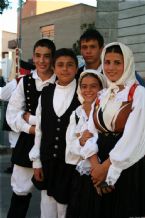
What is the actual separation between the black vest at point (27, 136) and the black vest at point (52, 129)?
383 millimetres

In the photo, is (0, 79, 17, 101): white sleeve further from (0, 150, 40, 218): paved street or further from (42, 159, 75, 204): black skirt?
(42, 159, 75, 204): black skirt

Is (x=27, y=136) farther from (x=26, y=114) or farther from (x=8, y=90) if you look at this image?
(x=8, y=90)

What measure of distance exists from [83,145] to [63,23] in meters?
28.3

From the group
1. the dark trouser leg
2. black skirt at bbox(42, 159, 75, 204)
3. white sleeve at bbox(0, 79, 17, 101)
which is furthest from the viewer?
white sleeve at bbox(0, 79, 17, 101)

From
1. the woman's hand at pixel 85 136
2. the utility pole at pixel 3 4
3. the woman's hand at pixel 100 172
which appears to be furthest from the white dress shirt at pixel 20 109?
the utility pole at pixel 3 4

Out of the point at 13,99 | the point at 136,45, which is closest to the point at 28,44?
the point at 136,45

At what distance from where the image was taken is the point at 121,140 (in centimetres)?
275

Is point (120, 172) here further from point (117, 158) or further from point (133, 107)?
point (133, 107)

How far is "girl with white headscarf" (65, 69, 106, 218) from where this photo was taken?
293 centimetres

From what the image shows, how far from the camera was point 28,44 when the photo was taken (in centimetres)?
3456

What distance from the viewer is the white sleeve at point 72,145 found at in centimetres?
311

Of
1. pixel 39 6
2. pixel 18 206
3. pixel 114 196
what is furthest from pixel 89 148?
pixel 39 6

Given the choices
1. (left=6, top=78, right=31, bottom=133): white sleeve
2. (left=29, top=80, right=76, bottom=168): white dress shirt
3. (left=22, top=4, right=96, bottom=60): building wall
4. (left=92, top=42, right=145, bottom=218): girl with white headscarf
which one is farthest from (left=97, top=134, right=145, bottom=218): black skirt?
(left=22, top=4, right=96, bottom=60): building wall

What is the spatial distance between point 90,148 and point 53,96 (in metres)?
0.74
